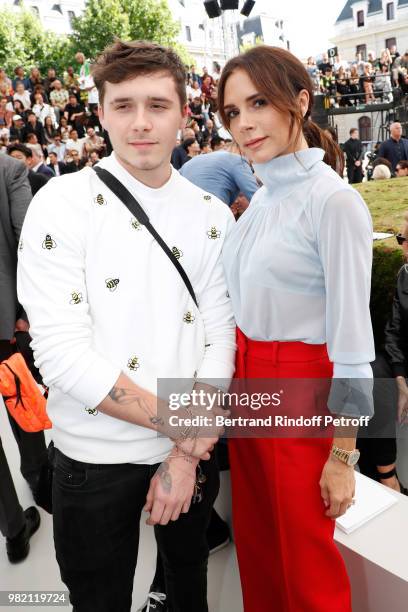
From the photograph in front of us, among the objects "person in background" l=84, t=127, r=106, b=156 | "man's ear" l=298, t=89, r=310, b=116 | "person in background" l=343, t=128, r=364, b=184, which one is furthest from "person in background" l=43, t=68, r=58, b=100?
"man's ear" l=298, t=89, r=310, b=116

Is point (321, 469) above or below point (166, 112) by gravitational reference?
below

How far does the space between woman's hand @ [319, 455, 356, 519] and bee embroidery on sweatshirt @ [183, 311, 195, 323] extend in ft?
1.84

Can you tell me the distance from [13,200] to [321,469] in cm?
218

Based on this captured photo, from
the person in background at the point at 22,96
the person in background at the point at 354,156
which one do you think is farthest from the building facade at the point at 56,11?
the person in background at the point at 354,156

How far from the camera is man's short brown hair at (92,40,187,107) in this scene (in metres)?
1.36


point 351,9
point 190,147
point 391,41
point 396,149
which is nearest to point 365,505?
point 190,147

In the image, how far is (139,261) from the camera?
139cm

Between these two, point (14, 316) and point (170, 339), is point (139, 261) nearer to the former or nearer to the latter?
point (170, 339)

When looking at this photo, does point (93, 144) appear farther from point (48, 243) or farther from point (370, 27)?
point (370, 27)

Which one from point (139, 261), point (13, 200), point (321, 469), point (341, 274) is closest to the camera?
point (341, 274)

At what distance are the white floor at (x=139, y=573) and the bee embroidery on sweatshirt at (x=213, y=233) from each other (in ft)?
4.55

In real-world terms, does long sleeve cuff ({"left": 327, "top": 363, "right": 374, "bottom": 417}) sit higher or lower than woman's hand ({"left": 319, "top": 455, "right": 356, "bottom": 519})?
higher

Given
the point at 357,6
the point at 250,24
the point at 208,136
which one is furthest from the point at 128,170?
the point at 250,24

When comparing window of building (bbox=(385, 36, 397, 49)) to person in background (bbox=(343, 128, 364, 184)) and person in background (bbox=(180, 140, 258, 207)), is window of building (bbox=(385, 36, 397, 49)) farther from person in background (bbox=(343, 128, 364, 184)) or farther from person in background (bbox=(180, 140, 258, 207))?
person in background (bbox=(180, 140, 258, 207))
